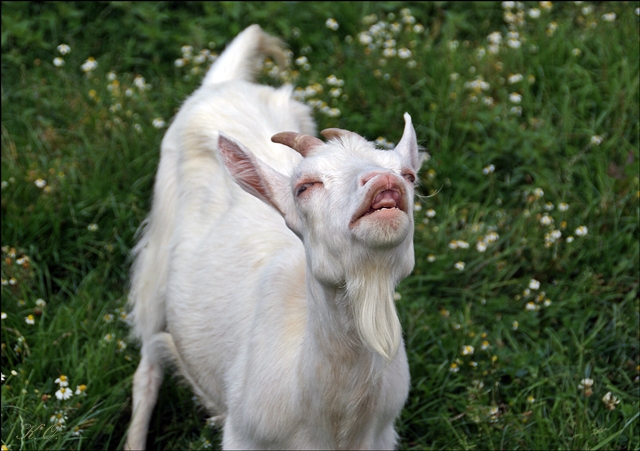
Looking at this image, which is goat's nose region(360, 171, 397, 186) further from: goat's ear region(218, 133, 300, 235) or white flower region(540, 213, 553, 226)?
white flower region(540, 213, 553, 226)

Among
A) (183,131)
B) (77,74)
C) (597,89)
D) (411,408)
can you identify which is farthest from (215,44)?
(411,408)

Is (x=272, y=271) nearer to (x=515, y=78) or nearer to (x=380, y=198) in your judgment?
(x=380, y=198)

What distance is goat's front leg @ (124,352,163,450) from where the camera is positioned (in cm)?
397

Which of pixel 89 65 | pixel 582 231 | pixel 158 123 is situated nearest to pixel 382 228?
pixel 582 231

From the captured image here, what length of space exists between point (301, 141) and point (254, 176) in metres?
0.21

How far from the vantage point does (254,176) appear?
9.86 feet

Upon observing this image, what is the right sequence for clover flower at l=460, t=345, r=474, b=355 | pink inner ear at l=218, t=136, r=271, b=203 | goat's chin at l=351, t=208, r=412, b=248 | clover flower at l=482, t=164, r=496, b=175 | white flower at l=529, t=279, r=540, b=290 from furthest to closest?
1. clover flower at l=482, t=164, r=496, b=175
2. white flower at l=529, t=279, r=540, b=290
3. clover flower at l=460, t=345, r=474, b=355
4. pink inner ear at l=218, t=136, r=271, b=203
5. goat's chin at l=351, t=208, r=412, b=248

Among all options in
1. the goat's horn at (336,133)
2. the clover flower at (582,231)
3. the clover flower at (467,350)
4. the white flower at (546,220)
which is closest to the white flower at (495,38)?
the white flower at (546,220)

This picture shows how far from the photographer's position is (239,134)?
393 centimetres

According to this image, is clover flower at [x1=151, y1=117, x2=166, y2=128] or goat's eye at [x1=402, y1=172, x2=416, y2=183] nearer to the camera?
goat's eye at [x1=402, y1=172, x2=416, y2=183]

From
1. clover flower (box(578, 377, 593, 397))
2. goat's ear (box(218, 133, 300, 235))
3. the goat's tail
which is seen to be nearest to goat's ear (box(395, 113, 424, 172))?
goat's ear (box(218, 133, 300, 235))

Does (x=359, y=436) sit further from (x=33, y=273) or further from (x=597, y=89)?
(x=597, y=89)

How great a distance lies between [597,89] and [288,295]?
273cm

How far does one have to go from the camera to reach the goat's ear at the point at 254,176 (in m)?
2.97
